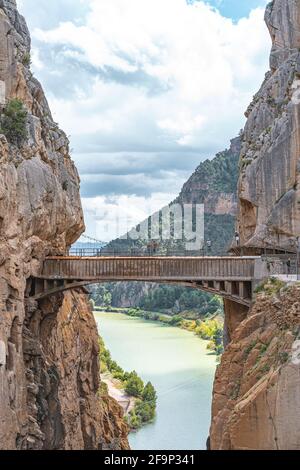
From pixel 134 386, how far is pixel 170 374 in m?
7.88

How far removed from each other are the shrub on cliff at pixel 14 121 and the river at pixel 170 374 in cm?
2407

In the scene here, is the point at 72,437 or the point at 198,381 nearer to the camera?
the point at 72,437

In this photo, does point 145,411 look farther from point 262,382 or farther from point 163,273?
point 262,382

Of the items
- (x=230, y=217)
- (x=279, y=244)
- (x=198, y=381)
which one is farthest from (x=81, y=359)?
(x=230, y=217)

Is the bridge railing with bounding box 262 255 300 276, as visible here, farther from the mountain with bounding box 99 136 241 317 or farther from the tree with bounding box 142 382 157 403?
the mountain with bounding box 99 136 241 317

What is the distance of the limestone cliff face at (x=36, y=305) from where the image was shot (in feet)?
84.1

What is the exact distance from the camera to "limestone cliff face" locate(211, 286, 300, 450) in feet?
51.8

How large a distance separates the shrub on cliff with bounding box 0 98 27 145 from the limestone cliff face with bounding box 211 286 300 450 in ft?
41.1

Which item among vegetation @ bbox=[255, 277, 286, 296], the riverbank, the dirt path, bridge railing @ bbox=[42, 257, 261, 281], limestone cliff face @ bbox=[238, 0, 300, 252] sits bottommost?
the dirt path

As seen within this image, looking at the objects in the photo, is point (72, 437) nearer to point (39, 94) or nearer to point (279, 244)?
point (279, 244)

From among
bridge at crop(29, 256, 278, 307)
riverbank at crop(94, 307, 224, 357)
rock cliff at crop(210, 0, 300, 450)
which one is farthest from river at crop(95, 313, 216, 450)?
bridge at crop(29, 256, 278, 307)

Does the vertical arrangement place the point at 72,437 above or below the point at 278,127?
below

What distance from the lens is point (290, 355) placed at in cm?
1647
